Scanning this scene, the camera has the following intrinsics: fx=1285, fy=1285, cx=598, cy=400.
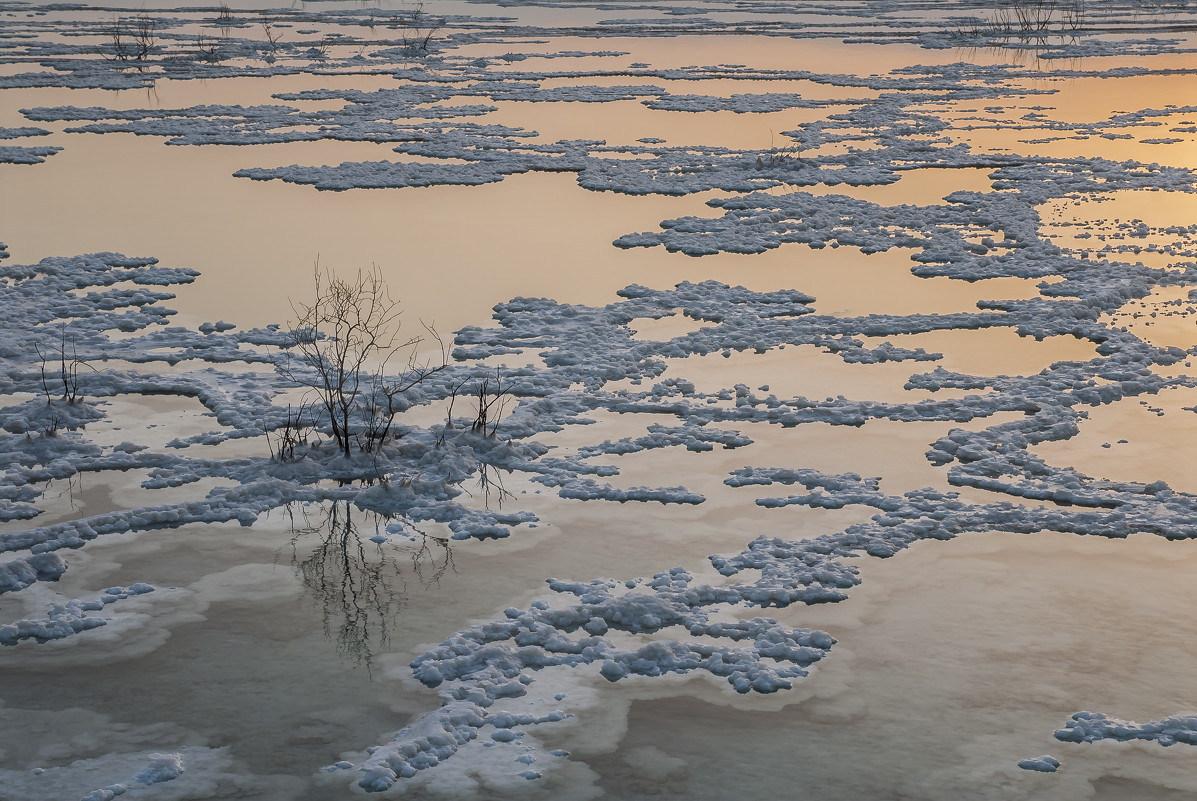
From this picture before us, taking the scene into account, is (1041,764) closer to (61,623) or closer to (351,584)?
(351,584)

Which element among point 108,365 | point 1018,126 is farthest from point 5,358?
point 1018,126

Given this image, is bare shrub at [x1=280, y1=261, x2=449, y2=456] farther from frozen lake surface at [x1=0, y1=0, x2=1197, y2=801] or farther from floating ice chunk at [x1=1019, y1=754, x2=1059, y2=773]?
floating ice chunk at [x1=1019, y1=754, x2=1059, y2=773]

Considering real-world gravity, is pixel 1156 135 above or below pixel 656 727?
above

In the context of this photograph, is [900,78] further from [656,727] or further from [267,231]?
[656,727]

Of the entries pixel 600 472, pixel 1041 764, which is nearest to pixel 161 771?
pixel 1041 764

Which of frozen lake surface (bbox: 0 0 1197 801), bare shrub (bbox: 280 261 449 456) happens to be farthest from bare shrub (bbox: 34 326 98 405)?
bare shrub (bbox: 280 261 449 456)

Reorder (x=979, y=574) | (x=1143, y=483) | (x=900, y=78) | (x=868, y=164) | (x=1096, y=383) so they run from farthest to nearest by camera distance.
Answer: (x=900, y=78) → (x=868, y=164) → (x=1096, y=383) → (x=1143, y=483) → (x=979, y=574)

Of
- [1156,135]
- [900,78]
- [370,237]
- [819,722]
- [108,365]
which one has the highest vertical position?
[900,78]
